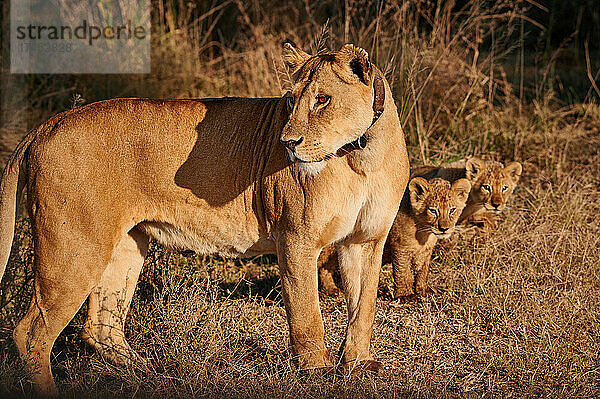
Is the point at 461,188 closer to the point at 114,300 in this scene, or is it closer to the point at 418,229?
the point at 418,229

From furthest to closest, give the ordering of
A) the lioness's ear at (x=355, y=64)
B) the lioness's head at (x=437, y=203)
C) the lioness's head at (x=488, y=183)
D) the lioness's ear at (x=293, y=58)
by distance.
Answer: the lioness's head at (x=488, y=183) < the lioness's head at (x=437, y=203) < the lioness's ear at (x=293, y=58) < the lioness's ear at (x=355, y=64)

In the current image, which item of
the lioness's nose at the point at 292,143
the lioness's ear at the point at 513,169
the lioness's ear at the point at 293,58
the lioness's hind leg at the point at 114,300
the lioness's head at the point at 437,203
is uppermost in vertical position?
the lioness's ear at the point at 293,58

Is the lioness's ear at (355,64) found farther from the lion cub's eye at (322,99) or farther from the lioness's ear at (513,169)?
the lioness's ear at (513,169)

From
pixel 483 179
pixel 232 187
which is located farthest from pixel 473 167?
pixel 232 187

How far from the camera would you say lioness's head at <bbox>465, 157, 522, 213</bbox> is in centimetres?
570

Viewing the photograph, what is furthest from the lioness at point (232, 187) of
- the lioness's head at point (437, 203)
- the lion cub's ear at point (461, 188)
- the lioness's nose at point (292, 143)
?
the lion cub's ear at point (461, 188)

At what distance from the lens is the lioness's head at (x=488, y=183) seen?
5.70 metres

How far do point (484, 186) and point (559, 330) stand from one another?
50.8 inches

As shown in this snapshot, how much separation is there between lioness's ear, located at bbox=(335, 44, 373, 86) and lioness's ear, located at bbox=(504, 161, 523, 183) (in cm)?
249

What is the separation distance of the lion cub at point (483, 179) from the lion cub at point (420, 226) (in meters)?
0.26

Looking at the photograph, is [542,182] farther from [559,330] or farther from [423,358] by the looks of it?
[423,358]

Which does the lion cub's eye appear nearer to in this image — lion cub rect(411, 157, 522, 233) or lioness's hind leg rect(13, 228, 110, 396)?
lioness's hind leg rect(13, 228, 110, 396)

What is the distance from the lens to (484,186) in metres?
5.70

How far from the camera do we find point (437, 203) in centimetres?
527
